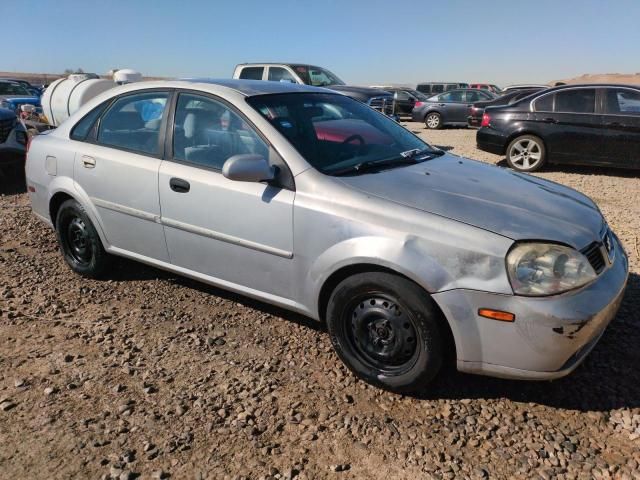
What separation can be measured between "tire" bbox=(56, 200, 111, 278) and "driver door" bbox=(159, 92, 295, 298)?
0.93m

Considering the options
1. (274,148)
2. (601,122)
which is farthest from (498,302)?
(601,122)

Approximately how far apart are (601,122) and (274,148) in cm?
726

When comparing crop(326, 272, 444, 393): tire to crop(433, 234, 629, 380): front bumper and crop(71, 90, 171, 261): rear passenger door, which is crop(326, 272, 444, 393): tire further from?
crop(71, 90, 171, 261): rear passenger door

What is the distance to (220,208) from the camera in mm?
3160

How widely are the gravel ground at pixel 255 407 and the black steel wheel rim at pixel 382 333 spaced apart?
189 millimetres

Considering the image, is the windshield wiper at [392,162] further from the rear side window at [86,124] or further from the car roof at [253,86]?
the rear side window at [86,124]

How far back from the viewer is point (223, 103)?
3.33 metres

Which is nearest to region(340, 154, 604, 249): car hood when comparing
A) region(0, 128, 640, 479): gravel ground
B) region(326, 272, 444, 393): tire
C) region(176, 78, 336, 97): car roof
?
region(326, 272, 444, 393): tire

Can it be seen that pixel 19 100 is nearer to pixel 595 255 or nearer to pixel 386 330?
pixel 386 330

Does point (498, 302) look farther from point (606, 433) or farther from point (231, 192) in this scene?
point (231, 192)

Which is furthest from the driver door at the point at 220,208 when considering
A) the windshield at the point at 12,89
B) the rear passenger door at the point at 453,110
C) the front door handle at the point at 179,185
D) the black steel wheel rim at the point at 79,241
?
the rear passenger door at the point at 453,110

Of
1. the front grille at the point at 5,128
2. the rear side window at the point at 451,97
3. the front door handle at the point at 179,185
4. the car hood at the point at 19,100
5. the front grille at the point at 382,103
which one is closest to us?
the front door handle at the point at 179,185

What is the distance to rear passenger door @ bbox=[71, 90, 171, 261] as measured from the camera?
3.55 metres

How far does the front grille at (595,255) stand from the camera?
2.58 meters
